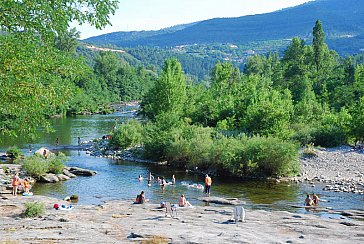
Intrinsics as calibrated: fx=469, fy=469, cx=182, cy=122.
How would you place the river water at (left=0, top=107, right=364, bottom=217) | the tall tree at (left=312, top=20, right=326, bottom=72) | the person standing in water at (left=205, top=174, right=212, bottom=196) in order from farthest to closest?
the tall tree at (left=312, top=20, right=326, bottom=72) → the person standing in water at (left=205, top=174, right=212, bottom=196) → the river water at (left=0, top=107, right=364, bottom=217)

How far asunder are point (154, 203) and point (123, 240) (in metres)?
13.6

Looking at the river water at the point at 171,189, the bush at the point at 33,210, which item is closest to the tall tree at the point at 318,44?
the river water at the point at 171,189

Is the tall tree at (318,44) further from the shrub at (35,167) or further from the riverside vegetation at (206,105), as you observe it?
the shrub at (35,167)

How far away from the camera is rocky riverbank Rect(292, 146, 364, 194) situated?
134ft

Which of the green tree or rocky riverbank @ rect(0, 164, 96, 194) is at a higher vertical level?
the green tree

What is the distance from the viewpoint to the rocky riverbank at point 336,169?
40.9m

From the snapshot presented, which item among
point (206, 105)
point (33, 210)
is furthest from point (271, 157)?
point (206, 105)

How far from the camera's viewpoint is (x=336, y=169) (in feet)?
153

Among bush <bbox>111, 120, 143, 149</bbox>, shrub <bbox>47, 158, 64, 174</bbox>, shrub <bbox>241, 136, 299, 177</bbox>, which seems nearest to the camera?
shrub <bbox>241, 136, 299, 177</bbox>

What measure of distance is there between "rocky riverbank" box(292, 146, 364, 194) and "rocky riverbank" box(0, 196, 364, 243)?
1239 centimetres

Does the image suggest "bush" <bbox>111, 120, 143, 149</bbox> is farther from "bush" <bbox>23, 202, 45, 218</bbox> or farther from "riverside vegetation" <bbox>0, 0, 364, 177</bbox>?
"bush" <bbox>23, 202, 45, 218</bbox>

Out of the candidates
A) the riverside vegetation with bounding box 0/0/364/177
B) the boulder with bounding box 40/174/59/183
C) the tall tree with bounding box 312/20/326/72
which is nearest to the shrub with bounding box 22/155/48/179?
the boulder with bounding box 40/174/59/183

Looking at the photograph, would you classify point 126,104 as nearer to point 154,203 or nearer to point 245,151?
point 245,151

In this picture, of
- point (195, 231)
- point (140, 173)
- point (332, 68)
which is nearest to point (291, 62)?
point (332, 68)
